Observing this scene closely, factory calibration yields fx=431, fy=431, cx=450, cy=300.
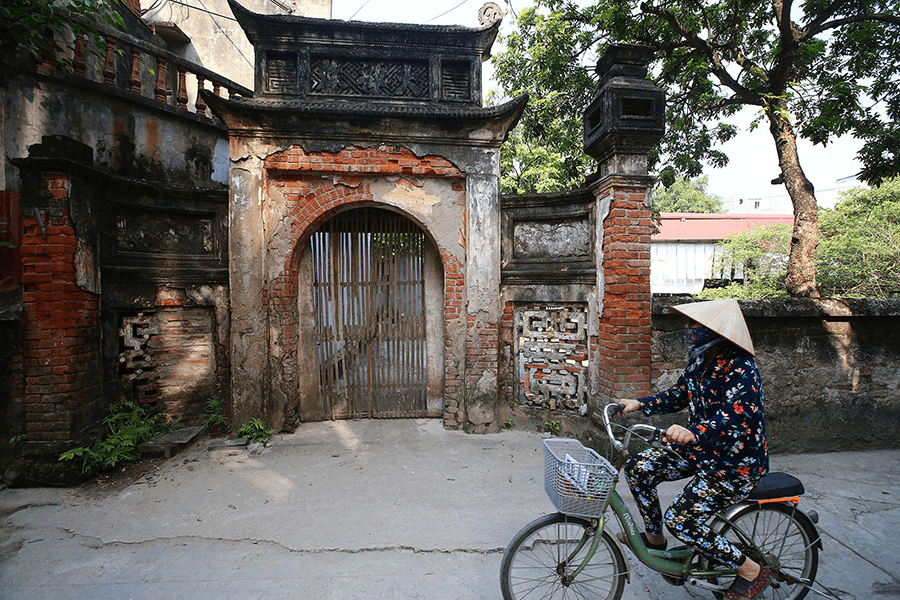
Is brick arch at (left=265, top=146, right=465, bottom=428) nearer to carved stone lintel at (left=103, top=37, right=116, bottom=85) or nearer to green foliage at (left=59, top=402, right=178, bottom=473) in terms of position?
green foliage at (left=59, top=402, right=178, bottom=473)

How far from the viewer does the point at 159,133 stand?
5.98 meters

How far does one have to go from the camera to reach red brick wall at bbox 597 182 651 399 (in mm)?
4559

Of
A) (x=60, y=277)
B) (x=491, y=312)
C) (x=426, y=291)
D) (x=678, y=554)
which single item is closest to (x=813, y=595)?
(x=678, y=554)

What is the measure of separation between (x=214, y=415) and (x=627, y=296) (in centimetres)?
508

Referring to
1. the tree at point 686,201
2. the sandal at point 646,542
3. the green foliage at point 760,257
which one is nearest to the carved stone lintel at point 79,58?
the sandal at point 646,542

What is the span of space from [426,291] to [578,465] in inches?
161

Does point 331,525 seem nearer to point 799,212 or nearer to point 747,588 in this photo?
point 747,588

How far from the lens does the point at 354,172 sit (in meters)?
5.30

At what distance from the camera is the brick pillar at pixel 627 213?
15.0ft

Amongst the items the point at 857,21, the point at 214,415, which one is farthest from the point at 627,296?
the point at 857,21

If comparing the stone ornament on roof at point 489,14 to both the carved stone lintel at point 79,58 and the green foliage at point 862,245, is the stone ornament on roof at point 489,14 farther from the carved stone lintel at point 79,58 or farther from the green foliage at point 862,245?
the green foliage at point 862,245

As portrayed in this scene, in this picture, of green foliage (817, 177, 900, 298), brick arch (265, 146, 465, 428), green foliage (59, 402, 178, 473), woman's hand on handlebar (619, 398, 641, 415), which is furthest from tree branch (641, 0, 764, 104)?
green foliage (59, 402, 178, 473)

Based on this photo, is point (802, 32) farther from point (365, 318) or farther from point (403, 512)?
point (403, 512)

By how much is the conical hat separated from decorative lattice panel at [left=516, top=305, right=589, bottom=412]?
2.84m
